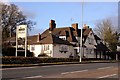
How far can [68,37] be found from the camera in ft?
266

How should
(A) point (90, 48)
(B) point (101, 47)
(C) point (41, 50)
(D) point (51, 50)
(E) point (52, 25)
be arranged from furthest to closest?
1. (B) point (101, 47)
2. (A) point (90, 48)
3. (E) point (52, 25)
4. (C) point (41, 50)
5. (D) point (51, 50)

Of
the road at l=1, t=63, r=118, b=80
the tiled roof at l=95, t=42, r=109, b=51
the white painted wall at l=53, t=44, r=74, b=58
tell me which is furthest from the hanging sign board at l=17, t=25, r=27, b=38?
the tiled roof at l=95, t=42, r=109, b=51

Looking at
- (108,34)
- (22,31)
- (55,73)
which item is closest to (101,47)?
(108,34)

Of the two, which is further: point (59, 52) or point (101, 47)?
point (101, 47)

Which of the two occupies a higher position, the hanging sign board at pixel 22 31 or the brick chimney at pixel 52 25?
the brick chimney at pixel 52 25

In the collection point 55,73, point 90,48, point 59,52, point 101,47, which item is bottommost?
point 55,73

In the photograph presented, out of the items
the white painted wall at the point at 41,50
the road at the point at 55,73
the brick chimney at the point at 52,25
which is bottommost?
the road at the point at 55,73

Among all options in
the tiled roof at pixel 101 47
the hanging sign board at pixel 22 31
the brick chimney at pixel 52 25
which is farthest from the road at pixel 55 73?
the tiled roof at pixel 101 47

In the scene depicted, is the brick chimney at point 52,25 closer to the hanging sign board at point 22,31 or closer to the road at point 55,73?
the hanging sign board at point 22,31

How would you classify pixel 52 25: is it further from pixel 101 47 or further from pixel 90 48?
pixel 101 47

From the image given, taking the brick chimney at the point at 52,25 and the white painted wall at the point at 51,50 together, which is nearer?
the white painted wall at the point at 51,50

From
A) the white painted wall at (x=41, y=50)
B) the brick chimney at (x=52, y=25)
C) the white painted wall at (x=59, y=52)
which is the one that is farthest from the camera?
the brick chimney at (x=52, y=25)

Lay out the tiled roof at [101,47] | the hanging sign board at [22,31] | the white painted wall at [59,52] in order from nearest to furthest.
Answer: the hanging sign board at [22,31], the white painted wall at [59,52], the tiled roof at [101,47]

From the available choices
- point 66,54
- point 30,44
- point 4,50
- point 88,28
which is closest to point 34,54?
point 30,44
